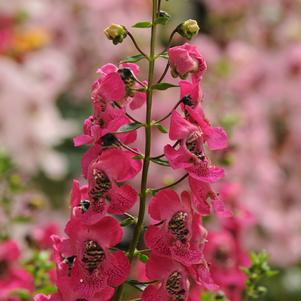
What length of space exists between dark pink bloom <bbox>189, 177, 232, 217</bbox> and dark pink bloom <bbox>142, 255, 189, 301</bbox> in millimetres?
36

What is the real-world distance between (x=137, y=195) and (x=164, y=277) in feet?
0.16

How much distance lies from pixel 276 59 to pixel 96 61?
389 millimetres

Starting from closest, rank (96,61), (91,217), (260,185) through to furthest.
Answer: (91,217), (260,185), (96,61)

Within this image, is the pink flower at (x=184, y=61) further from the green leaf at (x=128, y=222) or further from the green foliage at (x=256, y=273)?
the green foliage at (x=256, y=273)

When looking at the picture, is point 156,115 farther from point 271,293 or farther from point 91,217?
point 91,217

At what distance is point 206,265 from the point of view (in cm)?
58

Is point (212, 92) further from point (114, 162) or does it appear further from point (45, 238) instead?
point (114, 162)

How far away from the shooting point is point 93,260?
0.57 metres

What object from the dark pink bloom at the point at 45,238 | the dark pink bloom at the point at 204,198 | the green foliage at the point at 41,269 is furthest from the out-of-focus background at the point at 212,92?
the dark pink bloom at the point at 204,198

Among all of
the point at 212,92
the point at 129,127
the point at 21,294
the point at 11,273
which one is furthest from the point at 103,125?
the point at 212,92

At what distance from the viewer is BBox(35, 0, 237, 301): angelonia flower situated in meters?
0.57

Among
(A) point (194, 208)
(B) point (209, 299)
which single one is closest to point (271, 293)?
(B) point (209, 299)

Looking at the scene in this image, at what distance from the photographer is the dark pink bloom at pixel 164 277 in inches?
22.5

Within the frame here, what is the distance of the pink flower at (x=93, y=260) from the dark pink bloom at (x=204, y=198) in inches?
1.9
